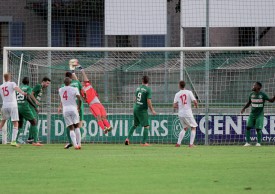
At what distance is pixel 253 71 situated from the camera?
1026 inches

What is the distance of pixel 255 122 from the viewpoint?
24484mm

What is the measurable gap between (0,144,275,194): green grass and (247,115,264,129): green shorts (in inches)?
178

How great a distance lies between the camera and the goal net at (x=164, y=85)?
83.6 feet

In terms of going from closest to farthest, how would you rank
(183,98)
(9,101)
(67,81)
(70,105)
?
(67,81) → (70,105) → (9,101) → (183,98)

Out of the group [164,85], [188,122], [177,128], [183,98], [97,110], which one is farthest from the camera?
[164,85]

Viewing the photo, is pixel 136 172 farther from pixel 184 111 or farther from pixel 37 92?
pixel 37 92

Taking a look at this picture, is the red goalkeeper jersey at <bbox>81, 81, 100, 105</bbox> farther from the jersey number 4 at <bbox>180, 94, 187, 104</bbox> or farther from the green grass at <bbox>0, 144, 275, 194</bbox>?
the green grass at <bbox>0, 144, 275, 194</bbox>

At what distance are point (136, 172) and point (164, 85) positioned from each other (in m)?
12.4

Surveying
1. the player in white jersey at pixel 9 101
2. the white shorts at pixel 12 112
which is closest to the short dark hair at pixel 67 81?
the player in white jersey at pixel 9 101

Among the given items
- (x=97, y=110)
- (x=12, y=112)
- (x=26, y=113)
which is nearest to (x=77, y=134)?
(x=12, y=112)

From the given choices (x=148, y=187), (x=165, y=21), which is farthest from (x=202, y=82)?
(x=148, y=187)

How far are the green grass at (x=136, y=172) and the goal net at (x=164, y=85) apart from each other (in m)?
5.62

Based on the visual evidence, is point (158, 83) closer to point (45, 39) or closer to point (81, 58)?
point (81, 58)

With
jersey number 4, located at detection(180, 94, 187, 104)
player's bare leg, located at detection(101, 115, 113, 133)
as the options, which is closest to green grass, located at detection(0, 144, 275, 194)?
jersey number 4, located at detection(180, 94, 187, 104)
